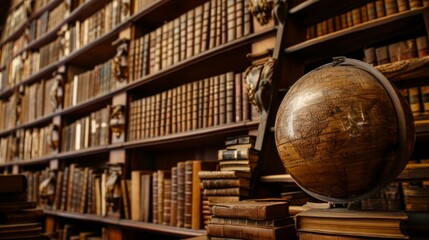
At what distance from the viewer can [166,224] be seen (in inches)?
80.4

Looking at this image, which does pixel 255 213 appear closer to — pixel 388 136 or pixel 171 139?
pixel 388 136

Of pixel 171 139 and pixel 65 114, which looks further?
pixel 65 114

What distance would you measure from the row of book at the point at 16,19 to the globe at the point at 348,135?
4.67 m

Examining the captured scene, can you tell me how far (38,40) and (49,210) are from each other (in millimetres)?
2091

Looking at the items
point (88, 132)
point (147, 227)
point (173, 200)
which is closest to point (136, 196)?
point (147, 227)

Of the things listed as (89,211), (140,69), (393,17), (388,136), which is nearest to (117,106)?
(140,69)

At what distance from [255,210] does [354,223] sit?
295mm

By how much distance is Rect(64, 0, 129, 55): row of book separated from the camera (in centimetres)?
286

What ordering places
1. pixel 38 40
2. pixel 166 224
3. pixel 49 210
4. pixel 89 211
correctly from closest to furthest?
pixel 166 224
pixel 89 211
pixel 49 210
pixel 38 40

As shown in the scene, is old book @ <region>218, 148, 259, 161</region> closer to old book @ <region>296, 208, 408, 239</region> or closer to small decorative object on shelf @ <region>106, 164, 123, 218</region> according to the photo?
old book @ <region>296, 208, 408, 239</region>

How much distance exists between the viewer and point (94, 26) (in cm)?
312

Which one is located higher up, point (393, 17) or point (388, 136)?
point (393, 17)

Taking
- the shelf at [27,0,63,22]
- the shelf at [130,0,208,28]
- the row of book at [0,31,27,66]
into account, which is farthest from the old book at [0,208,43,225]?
the row of book at [0,31,27,66]

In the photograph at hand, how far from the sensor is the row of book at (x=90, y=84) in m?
2.83
